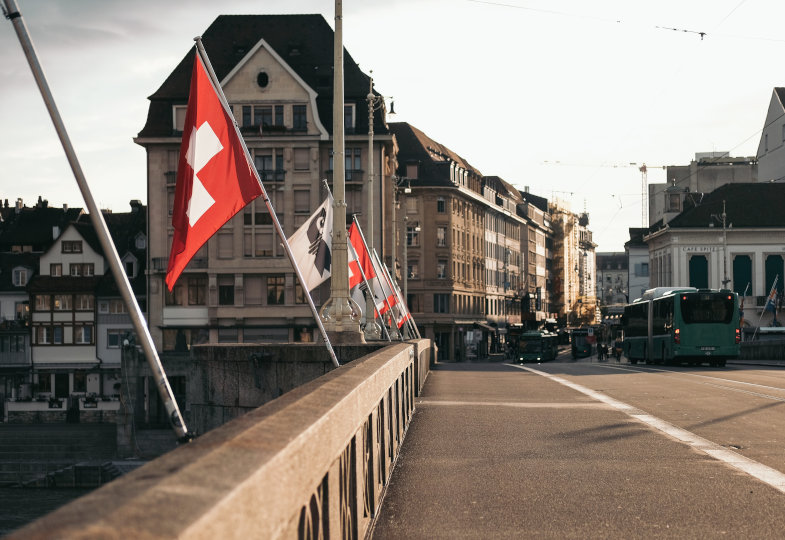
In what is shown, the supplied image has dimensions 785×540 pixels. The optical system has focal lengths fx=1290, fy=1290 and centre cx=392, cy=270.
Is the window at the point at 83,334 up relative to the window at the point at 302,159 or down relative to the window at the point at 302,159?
down

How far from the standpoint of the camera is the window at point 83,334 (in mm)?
93375

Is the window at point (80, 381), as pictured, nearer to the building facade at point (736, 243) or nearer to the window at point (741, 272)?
the building facade at point (736, 243)

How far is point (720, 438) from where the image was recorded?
44.4ft

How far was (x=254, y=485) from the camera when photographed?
3.11 metres

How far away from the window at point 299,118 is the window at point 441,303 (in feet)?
114

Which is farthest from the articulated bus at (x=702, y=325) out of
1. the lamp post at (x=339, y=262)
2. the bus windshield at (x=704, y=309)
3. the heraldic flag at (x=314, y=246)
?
the lamp post at (x=339, y=262)

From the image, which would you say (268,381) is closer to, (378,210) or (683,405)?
(683,405)

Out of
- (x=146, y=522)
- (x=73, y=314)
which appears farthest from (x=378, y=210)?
(x=146, y=522)

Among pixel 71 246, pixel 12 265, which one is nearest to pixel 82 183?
pixel 71 246

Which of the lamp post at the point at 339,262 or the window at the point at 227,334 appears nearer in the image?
the lamp post at the point at 339,262

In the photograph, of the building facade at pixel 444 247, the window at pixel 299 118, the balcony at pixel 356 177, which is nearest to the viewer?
the window at pixel 299 118

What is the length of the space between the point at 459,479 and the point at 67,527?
8.01 metres

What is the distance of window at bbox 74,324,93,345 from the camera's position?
93375 millimetres

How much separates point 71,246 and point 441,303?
106 ft
